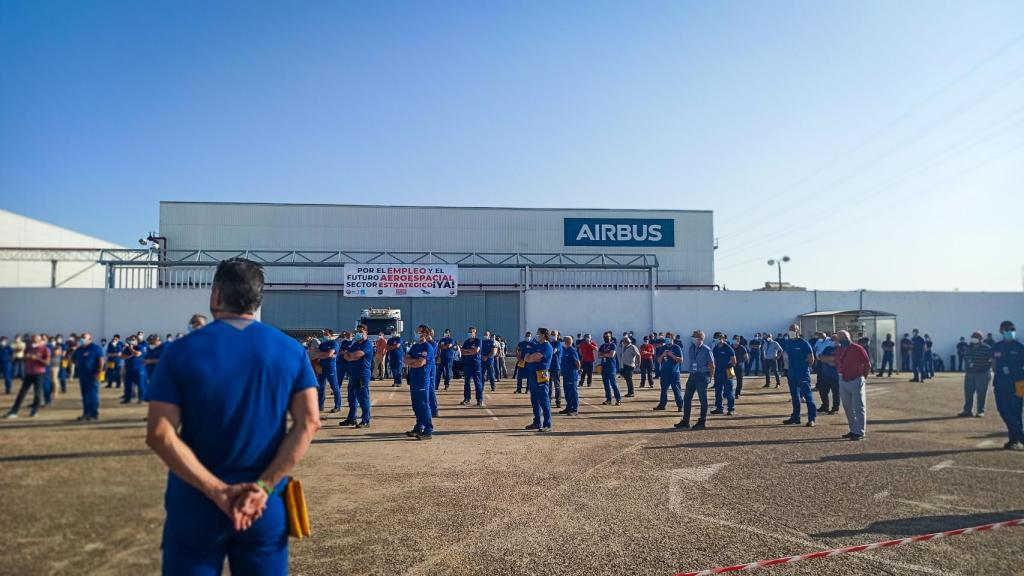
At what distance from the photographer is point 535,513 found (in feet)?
19.8

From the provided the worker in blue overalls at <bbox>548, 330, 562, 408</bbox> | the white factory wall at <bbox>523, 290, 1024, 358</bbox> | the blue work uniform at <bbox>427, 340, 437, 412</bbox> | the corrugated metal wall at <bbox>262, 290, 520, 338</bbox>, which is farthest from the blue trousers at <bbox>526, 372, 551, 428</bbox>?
the corrugated metal wall at <bbox>262, 290, 520, 338</bbox>

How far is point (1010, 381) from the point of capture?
9984 millimetres

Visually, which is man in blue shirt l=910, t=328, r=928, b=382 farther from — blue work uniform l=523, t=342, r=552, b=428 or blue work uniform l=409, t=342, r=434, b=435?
blue work uniform l=409, t=342, r=434, b=435

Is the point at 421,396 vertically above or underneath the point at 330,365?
underneath

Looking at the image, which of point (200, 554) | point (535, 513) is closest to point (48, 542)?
point (200, 554)

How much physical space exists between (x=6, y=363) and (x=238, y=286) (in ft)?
24.2

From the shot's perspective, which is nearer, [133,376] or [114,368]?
[133,376]

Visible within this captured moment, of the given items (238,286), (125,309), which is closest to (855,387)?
(238,286)

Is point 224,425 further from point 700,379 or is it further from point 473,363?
point 473,363

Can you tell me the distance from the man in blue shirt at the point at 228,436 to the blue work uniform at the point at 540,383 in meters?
9.08

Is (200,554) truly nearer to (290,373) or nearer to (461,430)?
(290,373)

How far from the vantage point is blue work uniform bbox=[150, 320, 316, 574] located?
2354 mm

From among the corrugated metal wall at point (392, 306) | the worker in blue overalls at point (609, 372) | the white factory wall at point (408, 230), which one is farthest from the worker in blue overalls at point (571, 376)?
the white factory wall at point (408, 230)

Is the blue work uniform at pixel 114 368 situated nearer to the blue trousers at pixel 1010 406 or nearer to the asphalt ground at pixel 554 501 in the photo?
the asphalt ground at pixel 554 501
